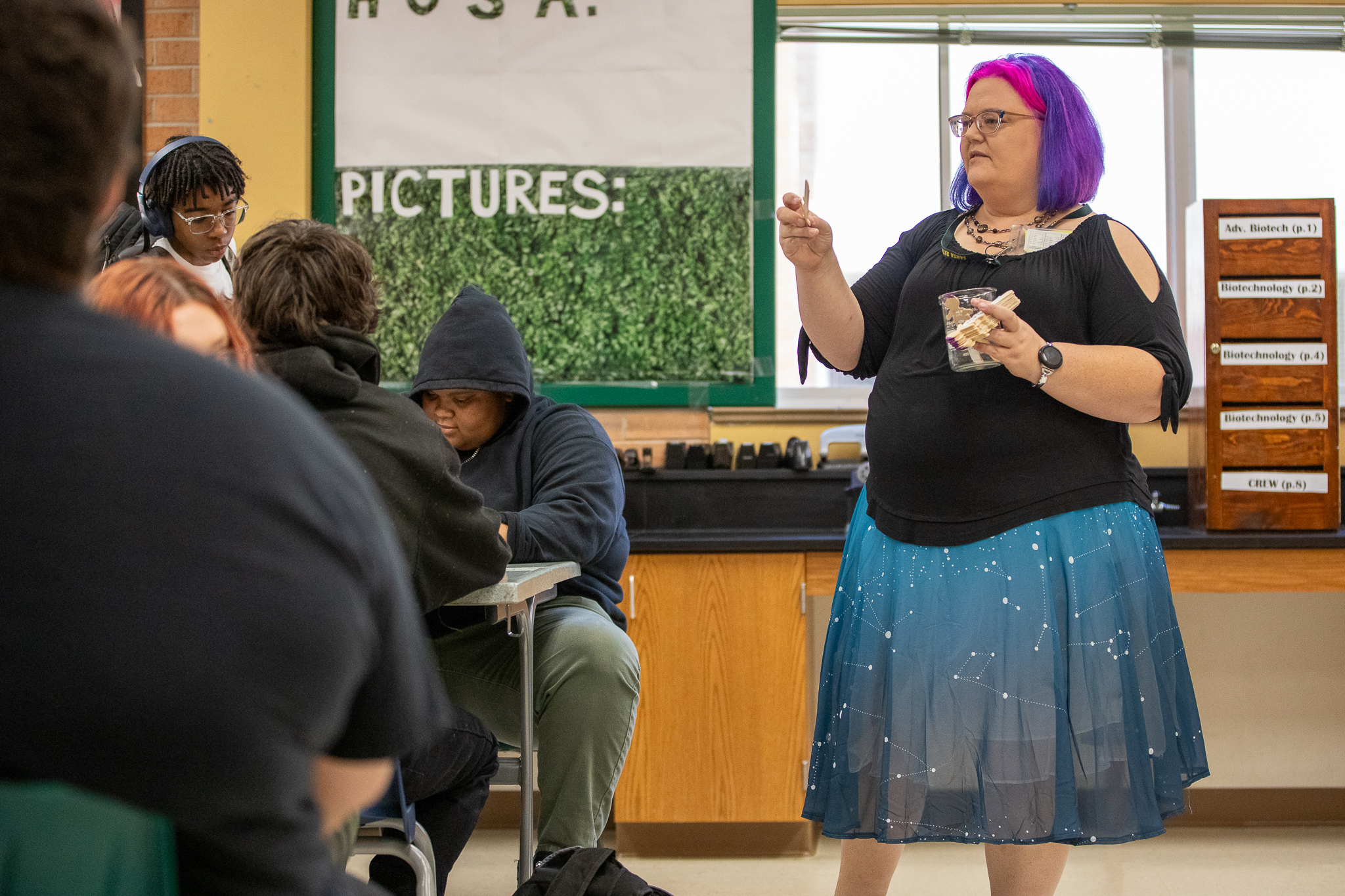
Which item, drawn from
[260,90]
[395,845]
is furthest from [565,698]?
[260,90]

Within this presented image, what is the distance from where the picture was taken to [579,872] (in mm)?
1364

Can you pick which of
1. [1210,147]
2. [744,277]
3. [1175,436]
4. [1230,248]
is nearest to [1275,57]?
[1210,147]

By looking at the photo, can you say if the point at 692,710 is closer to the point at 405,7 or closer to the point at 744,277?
the point at 744,277

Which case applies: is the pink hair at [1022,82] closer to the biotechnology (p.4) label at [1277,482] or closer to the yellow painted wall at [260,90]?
the biotechnology (p.4) label at [1277,482]

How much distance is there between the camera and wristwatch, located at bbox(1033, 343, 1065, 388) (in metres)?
1.45

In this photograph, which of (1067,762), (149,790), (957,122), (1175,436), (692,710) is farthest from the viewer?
(1175,436)

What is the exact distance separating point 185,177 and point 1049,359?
1696 millimetres

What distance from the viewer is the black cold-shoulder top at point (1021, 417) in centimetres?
152

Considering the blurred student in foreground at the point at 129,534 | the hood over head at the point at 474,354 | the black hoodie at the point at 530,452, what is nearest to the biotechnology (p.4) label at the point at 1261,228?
the black hoodie at the point at 530,452

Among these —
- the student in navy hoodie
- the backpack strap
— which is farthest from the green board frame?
the backpack strap

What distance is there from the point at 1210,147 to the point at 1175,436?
0.91 m

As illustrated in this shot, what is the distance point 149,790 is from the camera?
1.66 ft

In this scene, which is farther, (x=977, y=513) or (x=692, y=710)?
(x=692, y=710)

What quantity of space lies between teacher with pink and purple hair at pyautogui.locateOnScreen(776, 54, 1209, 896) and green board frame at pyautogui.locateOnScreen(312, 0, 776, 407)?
4.91 ft
